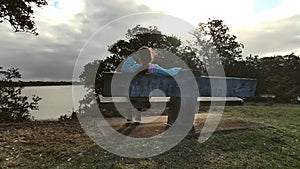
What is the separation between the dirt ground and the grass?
113 millimetres

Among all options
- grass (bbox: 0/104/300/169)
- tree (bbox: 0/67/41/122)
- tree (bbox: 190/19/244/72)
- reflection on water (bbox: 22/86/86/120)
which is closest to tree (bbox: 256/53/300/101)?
tree (bbox: 190/19/244/72)

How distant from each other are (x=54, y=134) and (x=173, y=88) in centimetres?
162

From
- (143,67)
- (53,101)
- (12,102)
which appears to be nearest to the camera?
(143,67)

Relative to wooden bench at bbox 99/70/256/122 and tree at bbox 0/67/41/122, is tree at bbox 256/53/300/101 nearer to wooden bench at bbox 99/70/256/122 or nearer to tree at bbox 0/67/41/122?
wooden bench at bbox 99/70/256/122

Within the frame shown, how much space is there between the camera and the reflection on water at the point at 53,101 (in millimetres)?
7102

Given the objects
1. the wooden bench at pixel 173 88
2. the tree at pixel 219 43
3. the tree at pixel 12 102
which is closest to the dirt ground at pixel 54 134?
the wooden bench at pixel 173 88

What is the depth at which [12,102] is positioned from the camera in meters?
6.70

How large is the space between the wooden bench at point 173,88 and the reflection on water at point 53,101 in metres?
3.04

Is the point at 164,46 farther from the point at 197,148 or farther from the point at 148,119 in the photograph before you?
the point at 197,148

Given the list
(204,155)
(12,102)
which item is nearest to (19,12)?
(12,102)

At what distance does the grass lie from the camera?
310 cm

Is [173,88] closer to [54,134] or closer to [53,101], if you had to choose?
[54,134]

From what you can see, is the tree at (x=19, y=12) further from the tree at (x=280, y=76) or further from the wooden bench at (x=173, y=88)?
the tree at (x=280, y=76)

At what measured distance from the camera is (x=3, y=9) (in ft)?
19.7
